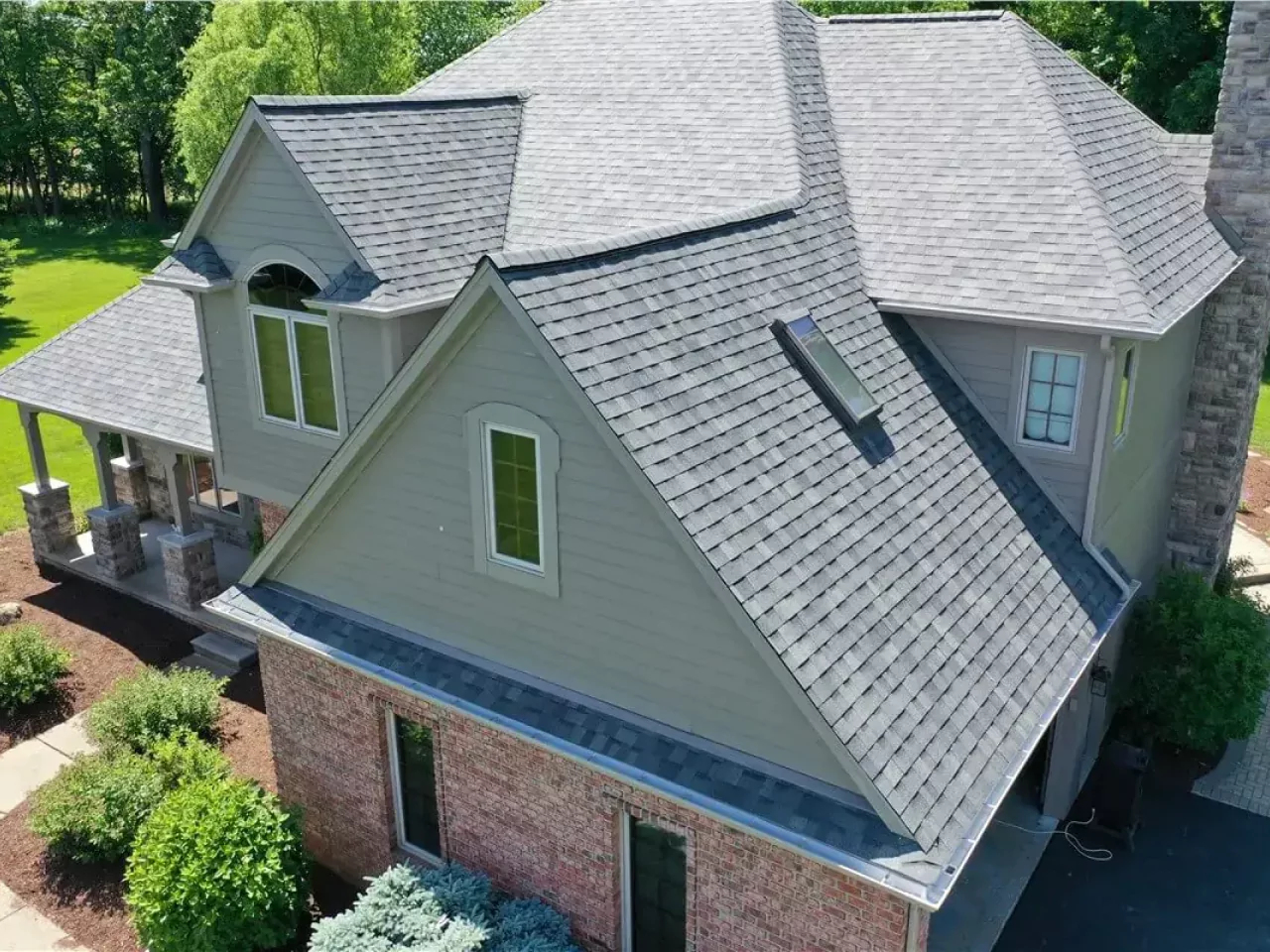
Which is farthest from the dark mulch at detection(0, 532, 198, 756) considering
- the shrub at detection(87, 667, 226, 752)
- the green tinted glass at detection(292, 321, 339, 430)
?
the green tinted glass at detection(292, 321, 339, 430)

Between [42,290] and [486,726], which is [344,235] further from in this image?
[42,290]

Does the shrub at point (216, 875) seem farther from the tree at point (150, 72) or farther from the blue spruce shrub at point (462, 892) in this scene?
the tree at point (150, 72)

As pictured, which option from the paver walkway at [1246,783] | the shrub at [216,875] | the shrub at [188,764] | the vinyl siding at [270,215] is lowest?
the paver walkway at [1246,783]

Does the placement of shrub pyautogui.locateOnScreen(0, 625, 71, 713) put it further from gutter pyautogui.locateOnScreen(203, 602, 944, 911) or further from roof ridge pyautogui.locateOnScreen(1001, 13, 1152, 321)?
roof ridge pyautogui.locateOnScreen(1001, 13, 1152, 321)

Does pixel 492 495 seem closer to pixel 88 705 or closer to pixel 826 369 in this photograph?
pixel 826 369

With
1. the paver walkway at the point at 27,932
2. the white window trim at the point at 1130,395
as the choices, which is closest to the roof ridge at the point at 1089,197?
the white window trim at the point at 1130,395

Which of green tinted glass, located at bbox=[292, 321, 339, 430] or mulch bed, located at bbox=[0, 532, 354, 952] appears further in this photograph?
green tinted glass, located at bbox=[292, 321, 339, 430]
